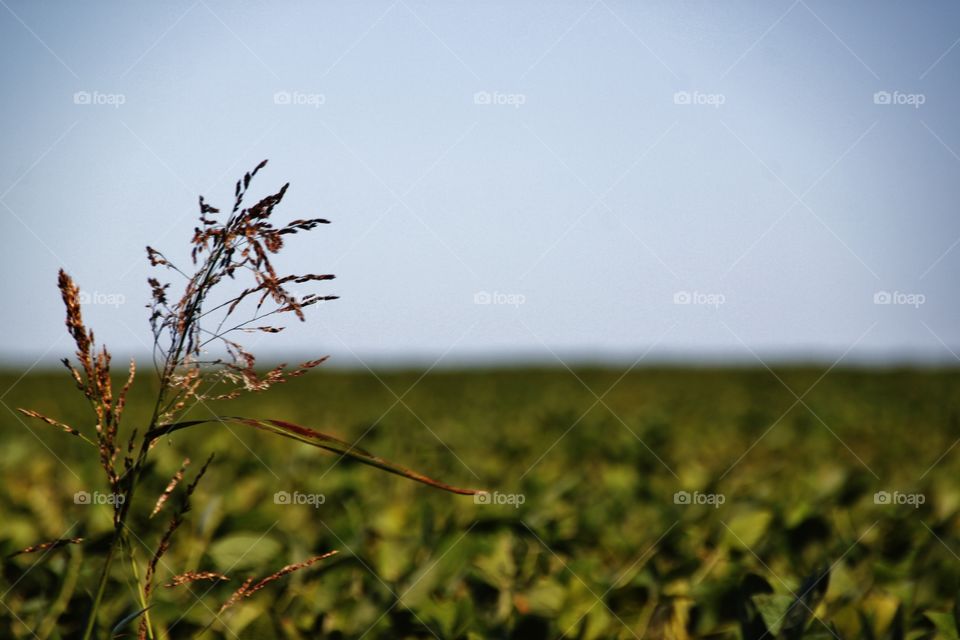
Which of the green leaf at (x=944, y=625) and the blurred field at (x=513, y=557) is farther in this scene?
the blurred field at (x=513, y=557)

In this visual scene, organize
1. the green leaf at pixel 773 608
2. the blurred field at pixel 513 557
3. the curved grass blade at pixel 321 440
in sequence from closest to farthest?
the curved grass blade at pixel 321 440
the green leaf at pixel 773 608
the blurred field at pixel 513 557

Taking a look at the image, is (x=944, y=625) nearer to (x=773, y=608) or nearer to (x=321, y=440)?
(x=773, y=608)

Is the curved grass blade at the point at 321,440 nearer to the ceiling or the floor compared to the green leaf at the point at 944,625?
nearer to the ceiling

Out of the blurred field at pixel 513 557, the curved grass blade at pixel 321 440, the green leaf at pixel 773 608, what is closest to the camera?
the curved grass blade at pixel 321 440

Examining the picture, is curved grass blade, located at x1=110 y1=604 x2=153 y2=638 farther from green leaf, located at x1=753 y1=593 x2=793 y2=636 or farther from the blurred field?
green leaf, located at x1=753 y1=593 x2=793 y2=636

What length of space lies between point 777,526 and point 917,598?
0.51 m

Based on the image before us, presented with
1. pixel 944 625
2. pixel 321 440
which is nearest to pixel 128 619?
pixel 321 440

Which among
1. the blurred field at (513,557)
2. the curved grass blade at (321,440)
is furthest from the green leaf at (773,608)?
the curved grass blade at (321,440)

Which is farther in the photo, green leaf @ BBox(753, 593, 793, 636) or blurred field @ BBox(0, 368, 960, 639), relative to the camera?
blurred field @ BBox(0, 368, 960, 639)

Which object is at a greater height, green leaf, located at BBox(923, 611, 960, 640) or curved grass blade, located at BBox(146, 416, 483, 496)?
curved grass blade, located at BBox(146, 416, 483, 496)

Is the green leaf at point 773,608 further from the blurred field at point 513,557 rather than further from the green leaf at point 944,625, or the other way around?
the green leaf at point 944,625

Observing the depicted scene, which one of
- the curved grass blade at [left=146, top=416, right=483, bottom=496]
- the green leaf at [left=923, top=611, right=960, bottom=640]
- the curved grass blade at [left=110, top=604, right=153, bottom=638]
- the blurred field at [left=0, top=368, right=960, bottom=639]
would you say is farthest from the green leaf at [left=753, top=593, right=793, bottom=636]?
the curved grass blade at [left=110, top=604, right=153, bottom=638]

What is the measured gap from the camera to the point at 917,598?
6.09 ft

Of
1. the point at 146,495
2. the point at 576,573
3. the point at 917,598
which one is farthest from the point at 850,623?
the point at 146,495
